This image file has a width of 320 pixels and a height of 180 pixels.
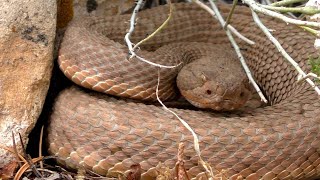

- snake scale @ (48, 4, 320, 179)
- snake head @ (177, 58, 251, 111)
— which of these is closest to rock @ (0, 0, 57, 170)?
snake scale @ (48, 4, 320, 179)

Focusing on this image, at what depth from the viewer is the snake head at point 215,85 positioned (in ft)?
13.9

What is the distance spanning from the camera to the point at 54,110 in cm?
448

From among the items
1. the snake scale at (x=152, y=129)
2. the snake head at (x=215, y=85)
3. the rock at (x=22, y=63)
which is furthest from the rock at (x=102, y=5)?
the snake head at (x=215, y=85)

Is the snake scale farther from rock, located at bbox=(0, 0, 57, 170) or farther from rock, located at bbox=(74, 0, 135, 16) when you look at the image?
rock, located at bbox=(74, 0, 135, 16)

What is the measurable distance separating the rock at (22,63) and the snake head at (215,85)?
1.09 meters

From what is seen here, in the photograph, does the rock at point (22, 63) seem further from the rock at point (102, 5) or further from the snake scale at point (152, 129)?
the rock at point (102, 5)

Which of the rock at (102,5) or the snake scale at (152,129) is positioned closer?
the snake scale at (152,129)

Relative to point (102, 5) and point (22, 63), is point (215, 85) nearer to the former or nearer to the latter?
point (22, 63)

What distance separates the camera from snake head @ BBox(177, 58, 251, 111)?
424 cm

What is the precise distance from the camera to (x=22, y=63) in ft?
13.9

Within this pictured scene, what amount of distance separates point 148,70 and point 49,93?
3.10 ft

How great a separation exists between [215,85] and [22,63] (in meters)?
1.44

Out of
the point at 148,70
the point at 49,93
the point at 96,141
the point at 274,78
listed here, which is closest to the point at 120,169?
the point at 96,141

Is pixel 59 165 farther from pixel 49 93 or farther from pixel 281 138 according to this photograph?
pixel 281 138
